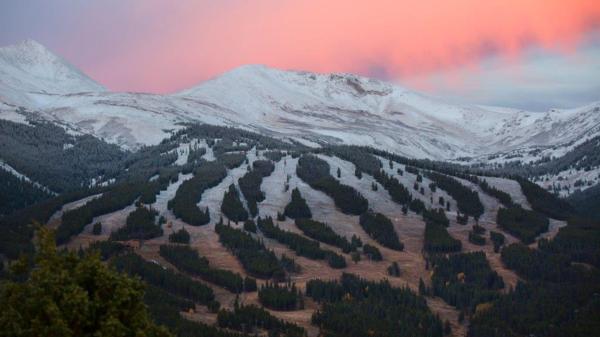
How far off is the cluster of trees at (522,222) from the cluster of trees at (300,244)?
43.0 meters

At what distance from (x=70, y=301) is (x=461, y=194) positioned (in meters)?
145

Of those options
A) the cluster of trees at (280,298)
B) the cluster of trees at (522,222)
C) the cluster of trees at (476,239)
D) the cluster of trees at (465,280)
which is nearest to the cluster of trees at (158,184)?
the cluster of trees at (280,298)

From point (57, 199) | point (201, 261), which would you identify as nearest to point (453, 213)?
point (201, 261)

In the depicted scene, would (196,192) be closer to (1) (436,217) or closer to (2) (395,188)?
(2) (395,188)

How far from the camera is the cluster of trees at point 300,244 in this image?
122375 mm

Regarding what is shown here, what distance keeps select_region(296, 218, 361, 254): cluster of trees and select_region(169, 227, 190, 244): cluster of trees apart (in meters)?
23.1

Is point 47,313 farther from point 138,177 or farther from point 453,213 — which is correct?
point 138,177

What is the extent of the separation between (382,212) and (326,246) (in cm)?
2499

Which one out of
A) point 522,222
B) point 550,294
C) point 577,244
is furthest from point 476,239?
point 550,294

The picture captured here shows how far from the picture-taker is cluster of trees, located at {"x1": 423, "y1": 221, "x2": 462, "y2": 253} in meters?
134

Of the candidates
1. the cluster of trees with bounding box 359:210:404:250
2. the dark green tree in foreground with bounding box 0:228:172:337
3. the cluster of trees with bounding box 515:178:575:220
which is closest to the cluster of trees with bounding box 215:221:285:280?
the cluster of trees with bounding box 359:210:404:250

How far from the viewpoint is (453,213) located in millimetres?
159250

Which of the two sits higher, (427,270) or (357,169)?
(357,169)

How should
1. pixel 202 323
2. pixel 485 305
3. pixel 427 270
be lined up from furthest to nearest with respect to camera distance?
pixel 427 270, pixel 485 305, pixel 202 323
